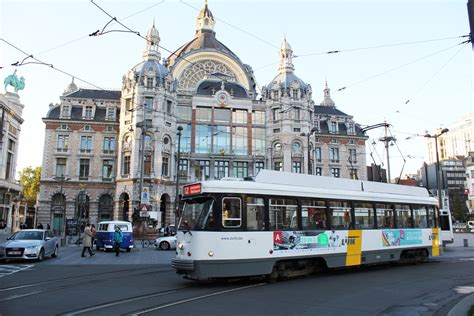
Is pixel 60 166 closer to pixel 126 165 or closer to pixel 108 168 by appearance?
pixel 108 168

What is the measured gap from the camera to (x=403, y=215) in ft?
51.1

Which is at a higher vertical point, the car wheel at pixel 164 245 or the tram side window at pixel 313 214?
the tram side window at pixel 313 214

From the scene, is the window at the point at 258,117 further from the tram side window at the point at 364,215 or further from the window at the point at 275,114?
the tram side window at the point at 364,215

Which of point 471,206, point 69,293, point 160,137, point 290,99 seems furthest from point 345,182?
point 471,206

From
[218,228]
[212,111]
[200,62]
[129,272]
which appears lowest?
[129,272]

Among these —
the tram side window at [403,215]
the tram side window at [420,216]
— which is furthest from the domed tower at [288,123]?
the tram side window at [403,215]

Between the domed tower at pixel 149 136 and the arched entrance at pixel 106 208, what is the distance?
3774mm

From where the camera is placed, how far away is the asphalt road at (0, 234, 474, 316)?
24.9 feet

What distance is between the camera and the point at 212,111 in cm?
5078

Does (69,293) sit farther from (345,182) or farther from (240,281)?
(345,182)

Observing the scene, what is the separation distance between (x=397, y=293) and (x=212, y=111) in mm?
42972

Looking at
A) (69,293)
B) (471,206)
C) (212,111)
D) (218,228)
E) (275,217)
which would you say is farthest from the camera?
(471,206)

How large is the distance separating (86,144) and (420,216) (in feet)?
144

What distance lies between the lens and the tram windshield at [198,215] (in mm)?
10438
